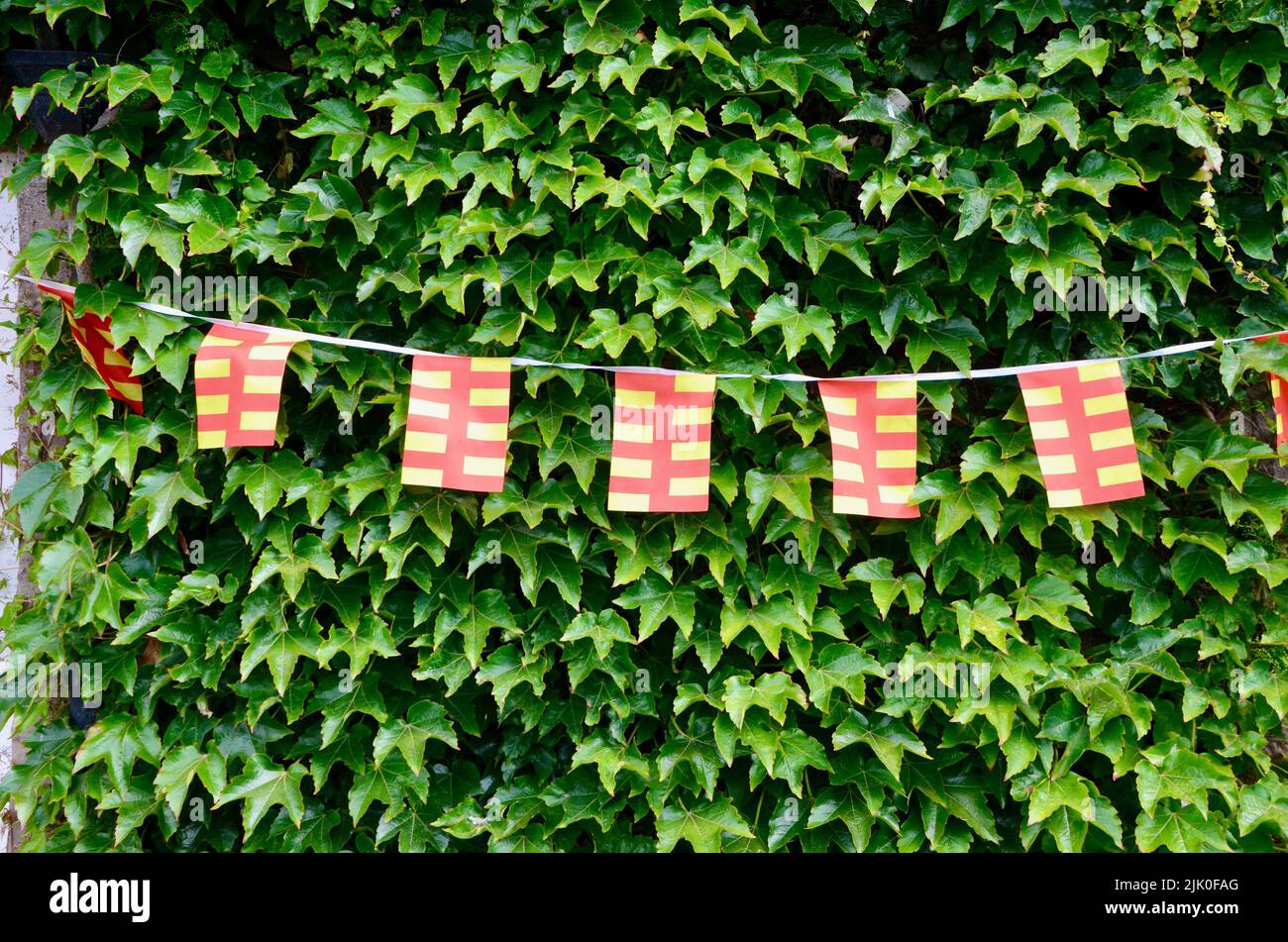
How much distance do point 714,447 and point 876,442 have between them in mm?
473

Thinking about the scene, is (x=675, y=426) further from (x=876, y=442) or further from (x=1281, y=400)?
(x=1281, y=400)

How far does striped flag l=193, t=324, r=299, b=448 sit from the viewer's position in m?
2.67

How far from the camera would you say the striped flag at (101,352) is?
2.83 m

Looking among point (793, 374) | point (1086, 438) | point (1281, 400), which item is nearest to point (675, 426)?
point (793, 374)

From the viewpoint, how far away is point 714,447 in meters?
2.81

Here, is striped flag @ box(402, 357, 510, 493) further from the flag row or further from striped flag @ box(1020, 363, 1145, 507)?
striped flag @ box(1020, 363, 1145, 507)

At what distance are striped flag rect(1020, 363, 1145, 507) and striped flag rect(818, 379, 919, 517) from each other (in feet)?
1.14

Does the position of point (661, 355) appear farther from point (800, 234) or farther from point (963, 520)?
point (963, 520)

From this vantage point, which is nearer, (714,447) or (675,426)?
(675,426)

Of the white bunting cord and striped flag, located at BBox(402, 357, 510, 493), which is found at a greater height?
the white bunting cord

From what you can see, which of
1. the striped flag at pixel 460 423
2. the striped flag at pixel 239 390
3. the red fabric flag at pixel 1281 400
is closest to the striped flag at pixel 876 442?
the striped flag at pixel 460 423

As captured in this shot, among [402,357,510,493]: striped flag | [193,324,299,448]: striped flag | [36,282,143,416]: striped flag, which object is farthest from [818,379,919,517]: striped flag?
[36,282,143,416]: striped flag

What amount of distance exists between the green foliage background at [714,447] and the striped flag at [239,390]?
0.37ft
